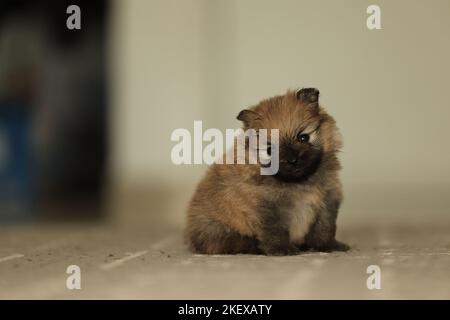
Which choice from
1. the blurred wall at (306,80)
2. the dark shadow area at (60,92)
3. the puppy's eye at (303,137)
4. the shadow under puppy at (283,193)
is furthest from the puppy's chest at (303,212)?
the dark shadow area at (60,92)

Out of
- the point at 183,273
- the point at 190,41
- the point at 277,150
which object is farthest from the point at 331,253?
the point at 190,41

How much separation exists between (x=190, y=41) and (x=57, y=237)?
1597mm

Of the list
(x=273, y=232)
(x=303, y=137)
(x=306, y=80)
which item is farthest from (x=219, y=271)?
(x=306, y=80)

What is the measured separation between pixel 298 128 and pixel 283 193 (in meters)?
0.17

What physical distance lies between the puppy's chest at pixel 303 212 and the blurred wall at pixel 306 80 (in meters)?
1.15

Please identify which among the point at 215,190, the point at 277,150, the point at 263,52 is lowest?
the point at 215,190

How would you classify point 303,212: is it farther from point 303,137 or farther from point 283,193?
point 303,137

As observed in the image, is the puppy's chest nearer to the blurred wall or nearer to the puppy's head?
the puppy's head

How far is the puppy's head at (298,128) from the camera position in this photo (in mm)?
1764

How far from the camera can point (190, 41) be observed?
155 inches

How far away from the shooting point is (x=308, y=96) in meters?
1.85

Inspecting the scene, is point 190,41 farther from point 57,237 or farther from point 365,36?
point 57,237

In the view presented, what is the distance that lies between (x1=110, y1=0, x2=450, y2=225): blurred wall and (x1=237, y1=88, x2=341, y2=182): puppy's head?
1101mm

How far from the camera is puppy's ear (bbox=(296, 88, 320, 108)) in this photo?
1.85 meters
